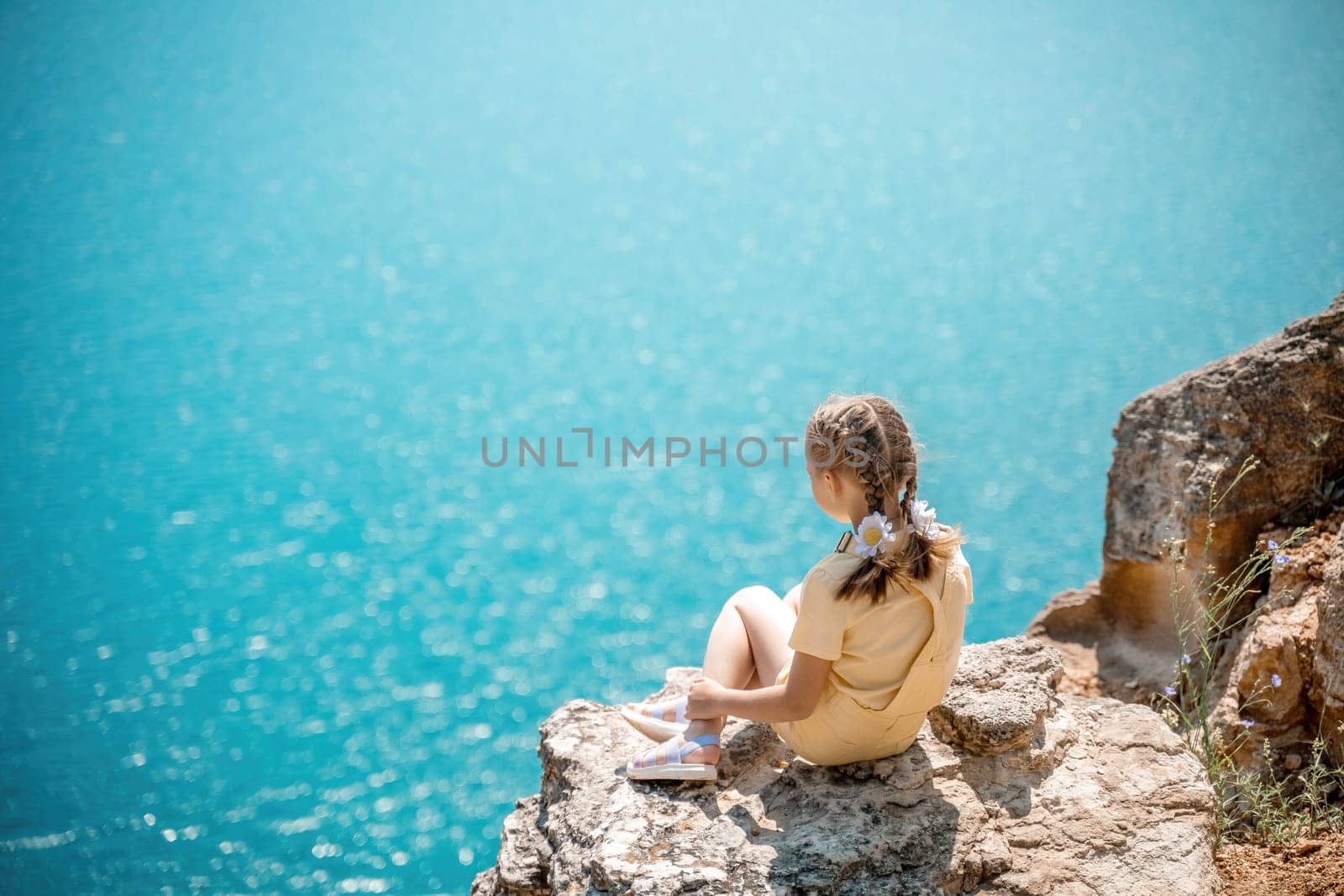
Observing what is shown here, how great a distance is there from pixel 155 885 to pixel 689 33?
722 centimetres

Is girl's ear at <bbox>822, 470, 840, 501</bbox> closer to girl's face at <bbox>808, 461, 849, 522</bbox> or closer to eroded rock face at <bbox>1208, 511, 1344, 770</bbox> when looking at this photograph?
girl's face at <bbox>808, 461, 849, 522</bbox>

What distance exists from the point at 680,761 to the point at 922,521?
571 mm

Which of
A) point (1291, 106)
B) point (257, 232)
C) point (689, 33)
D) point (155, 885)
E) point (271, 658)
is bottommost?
point (155, 885)

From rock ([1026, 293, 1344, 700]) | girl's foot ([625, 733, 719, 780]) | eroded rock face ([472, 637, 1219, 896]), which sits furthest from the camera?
rock ([1026, 293, 1344, 700])

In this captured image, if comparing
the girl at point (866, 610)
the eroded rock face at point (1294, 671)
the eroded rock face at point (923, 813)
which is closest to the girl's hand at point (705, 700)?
the girl at point (866, 610)

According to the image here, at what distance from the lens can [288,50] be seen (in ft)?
26.8

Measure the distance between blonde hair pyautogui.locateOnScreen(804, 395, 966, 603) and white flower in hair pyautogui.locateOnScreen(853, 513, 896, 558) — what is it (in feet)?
0.04

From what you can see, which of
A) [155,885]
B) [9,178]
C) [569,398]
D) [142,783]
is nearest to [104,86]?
[9,178]

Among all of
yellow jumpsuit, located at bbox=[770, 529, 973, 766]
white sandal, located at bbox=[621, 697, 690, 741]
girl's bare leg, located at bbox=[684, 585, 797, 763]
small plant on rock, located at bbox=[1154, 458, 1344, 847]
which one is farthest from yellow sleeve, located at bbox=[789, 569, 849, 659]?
small plant on rock, located at bbox=[1154, 458, 1344, 847]

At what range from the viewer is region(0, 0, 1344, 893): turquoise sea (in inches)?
163

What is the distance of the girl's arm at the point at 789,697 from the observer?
1.62 meters

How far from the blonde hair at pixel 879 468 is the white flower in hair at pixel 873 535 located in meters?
Answer: 0.01

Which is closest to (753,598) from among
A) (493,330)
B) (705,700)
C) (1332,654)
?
(705,700)

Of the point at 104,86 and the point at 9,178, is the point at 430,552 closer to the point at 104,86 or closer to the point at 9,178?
the point at 9,178
